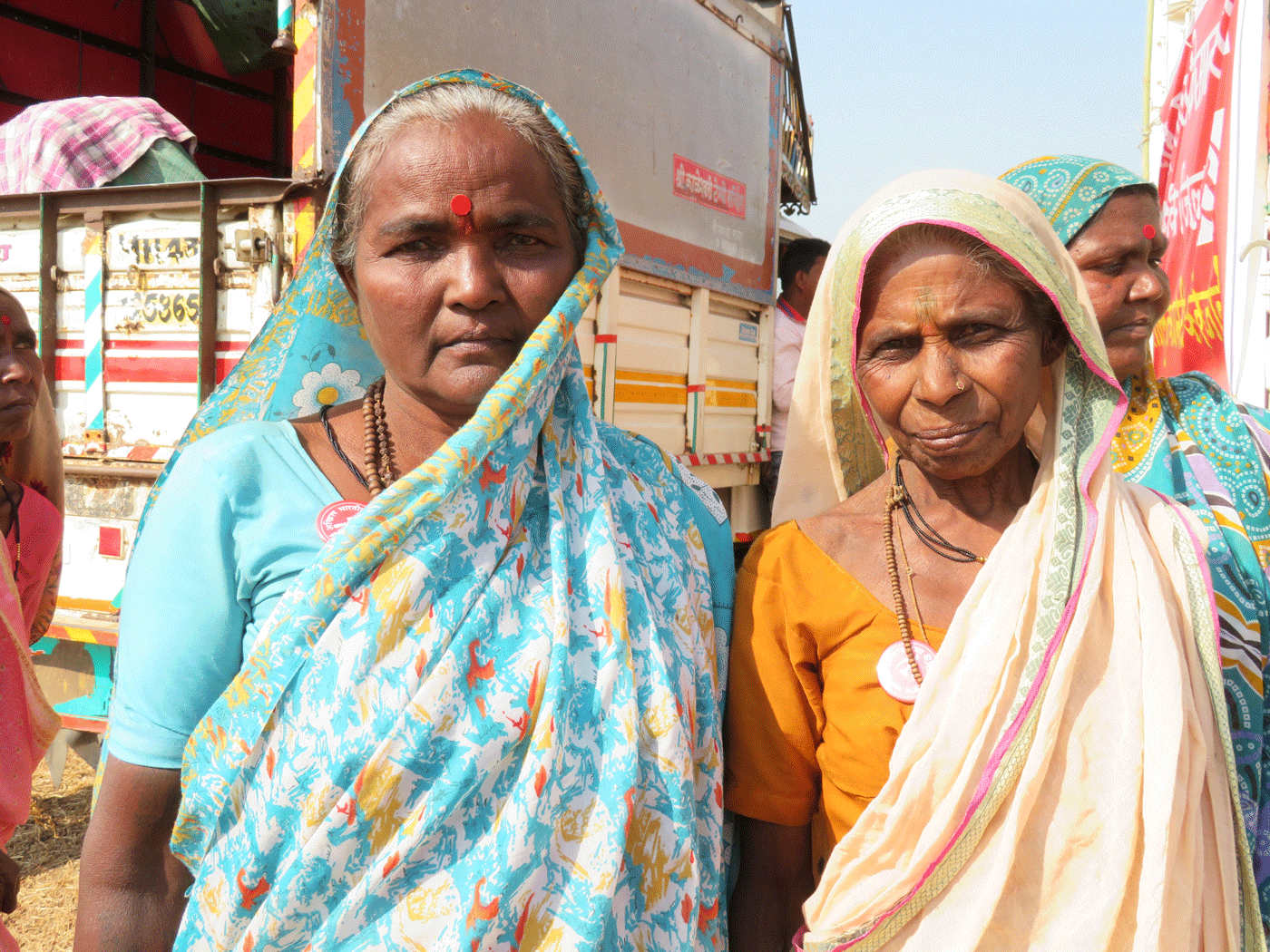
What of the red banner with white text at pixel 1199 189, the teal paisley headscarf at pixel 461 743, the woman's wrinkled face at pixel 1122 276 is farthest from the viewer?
the red banner with white text at pixel 1199 189

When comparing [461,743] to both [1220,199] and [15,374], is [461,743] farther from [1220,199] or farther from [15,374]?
[1220,199]

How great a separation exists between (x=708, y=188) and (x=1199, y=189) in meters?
2.61

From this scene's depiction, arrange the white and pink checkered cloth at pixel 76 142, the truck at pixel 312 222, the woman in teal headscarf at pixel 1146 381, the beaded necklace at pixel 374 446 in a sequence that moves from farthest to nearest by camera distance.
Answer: the white and pink checkered cloth at pixel 76 142
the truck at pixel 312 222
the woman in teal headscarf at pixel 1146 381
the beaded necklace at pixel 374 446

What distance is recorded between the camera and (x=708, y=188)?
521 cm

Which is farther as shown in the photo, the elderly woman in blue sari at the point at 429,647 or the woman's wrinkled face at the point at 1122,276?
the woman's wrinkled face at the point at 1122,276

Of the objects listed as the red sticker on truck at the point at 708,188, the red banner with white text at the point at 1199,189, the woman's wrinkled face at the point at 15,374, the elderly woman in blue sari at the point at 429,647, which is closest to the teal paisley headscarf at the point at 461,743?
the elderly woman in blue sari at the point at 429,647

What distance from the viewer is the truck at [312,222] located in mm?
3121

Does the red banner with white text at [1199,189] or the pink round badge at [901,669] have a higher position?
the red banner with white text at [1199,189]

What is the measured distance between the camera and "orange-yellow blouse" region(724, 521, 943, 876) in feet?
4.81

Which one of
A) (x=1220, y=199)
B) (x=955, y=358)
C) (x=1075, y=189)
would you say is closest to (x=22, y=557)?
(x=955, y=358)

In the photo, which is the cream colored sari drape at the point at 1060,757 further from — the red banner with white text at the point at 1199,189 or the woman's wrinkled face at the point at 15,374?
the woman's wrinkled face at the point at 15,374

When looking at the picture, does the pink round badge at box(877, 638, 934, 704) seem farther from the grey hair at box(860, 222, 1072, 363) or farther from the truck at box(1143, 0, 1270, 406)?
the truck at box(1143, 0, 1270, 406)

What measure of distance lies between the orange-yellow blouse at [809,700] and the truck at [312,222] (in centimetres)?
212

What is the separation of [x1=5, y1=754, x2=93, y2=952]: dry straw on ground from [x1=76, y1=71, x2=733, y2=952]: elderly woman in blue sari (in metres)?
2.30
